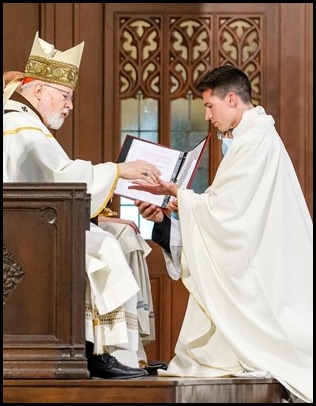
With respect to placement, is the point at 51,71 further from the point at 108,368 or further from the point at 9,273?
the point at 108,368

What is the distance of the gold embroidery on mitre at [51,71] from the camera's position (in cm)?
725

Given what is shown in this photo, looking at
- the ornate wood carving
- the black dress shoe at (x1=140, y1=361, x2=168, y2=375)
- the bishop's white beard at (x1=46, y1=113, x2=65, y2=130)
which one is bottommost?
the black dress shoe at (x1=140, y1=361, x2=168, y2=375)

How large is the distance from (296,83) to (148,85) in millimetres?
1025

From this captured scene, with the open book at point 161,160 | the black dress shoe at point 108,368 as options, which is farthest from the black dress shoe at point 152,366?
the open book at point 161,160

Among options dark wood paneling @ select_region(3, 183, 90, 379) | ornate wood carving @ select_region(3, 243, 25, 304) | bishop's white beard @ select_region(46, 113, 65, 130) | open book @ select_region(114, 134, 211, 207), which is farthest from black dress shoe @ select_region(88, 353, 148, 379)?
bishop's white beard @ select_region(46, 113, 65, 130)

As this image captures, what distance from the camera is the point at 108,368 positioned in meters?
6.41

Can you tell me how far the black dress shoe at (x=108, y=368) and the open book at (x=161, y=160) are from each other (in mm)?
1062

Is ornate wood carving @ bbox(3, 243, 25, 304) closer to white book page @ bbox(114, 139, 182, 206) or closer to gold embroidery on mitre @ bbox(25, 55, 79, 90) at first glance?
white book page @ bbox(114, 139, 182, 206)

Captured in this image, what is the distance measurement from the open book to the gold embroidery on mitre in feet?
1.46

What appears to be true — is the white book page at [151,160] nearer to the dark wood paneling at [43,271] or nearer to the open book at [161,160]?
the open book at [161,160]

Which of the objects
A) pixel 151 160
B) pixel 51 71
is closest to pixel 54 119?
pixel 51 71

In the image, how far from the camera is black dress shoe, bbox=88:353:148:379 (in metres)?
6.40

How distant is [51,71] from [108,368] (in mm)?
1724

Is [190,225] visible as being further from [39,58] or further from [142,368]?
[39,58]
